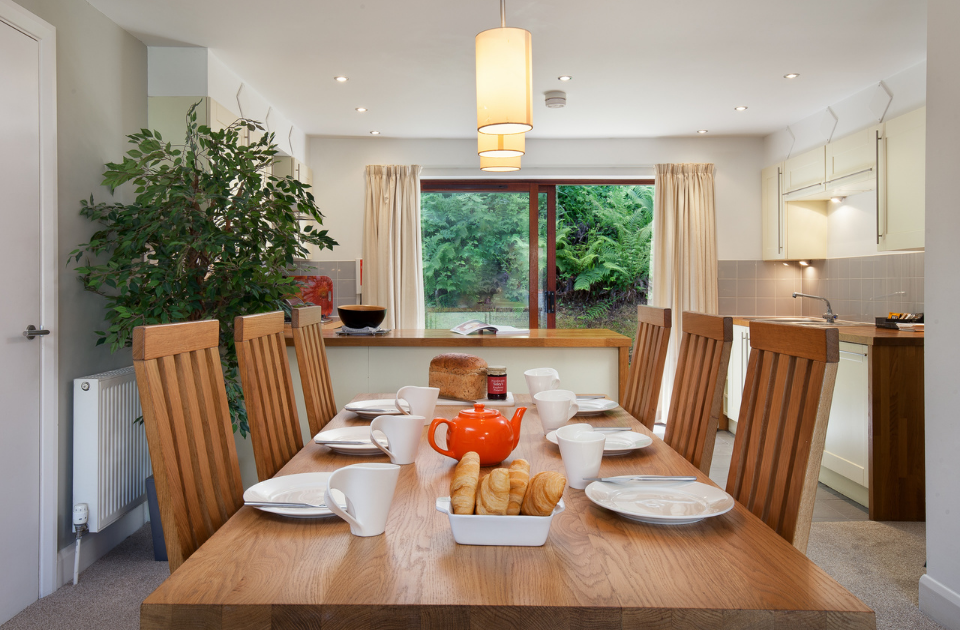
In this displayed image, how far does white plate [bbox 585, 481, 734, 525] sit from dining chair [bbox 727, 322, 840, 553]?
13 centimetres

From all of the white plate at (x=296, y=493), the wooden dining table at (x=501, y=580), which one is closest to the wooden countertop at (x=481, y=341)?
the white plate at (x=296, y=493)

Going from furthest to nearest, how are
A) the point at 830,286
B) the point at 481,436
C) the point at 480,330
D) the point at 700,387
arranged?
the point at 830,286 → the point at 480,330 → the point at 700,387 → the point at 481,436

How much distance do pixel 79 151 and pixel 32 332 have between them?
2.70ft

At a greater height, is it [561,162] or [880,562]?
[561,162]

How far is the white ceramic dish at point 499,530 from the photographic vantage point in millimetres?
926

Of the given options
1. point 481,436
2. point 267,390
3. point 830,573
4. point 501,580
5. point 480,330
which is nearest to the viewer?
point 501,580

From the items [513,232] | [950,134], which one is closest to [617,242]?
[513,232]

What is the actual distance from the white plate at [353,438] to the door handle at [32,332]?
1485 mm

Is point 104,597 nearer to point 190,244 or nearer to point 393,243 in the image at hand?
point 190,244

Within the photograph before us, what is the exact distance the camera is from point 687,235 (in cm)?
540

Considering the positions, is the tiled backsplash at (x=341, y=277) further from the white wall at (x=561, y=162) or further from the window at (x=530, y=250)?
the window at (x=530, y=250)

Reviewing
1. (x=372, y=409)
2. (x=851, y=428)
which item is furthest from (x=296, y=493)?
(x=851, y=428)

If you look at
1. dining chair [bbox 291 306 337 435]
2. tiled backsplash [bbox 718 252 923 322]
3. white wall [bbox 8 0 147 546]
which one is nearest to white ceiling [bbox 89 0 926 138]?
white wall [bbox 8 0 147 546]

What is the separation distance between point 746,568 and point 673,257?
4783 millimetres
